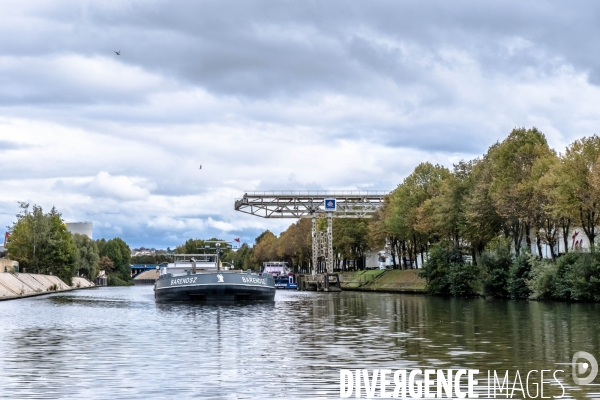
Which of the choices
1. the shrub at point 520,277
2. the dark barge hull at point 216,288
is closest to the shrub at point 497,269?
the shrub at point 520,277

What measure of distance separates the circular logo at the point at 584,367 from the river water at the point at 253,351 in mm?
315

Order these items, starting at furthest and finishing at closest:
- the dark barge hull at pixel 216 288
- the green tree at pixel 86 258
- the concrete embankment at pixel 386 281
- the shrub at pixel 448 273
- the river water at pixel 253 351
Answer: the green tree at pixel 86 258 < the concrete embankment at pixel 386 281 < the shrub at pixel 448 273 < the dark barge hull at pixel 216 288 < the river water at pixel 253 351

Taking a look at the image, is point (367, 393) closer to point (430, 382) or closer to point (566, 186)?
point (430, 382)

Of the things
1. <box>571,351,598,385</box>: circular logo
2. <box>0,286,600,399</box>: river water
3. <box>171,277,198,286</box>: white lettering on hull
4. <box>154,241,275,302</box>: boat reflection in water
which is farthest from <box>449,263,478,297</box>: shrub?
<box>571,351,598,385</box>: circular logo

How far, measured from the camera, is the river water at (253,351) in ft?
62.8

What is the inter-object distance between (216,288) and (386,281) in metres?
54.0

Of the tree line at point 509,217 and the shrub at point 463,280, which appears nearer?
the tree line at point 509,217

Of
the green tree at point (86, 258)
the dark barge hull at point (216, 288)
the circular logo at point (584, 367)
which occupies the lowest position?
the circular logo at point (584, 367)

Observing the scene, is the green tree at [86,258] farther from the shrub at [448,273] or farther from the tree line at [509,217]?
the shrub at [448,273]

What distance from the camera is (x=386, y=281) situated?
11412cm

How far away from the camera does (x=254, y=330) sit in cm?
3603

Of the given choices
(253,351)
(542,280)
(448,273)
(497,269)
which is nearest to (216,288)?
(542,280)

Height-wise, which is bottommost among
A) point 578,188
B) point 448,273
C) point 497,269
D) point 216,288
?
point 216,288

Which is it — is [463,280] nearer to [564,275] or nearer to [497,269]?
[497,269]
